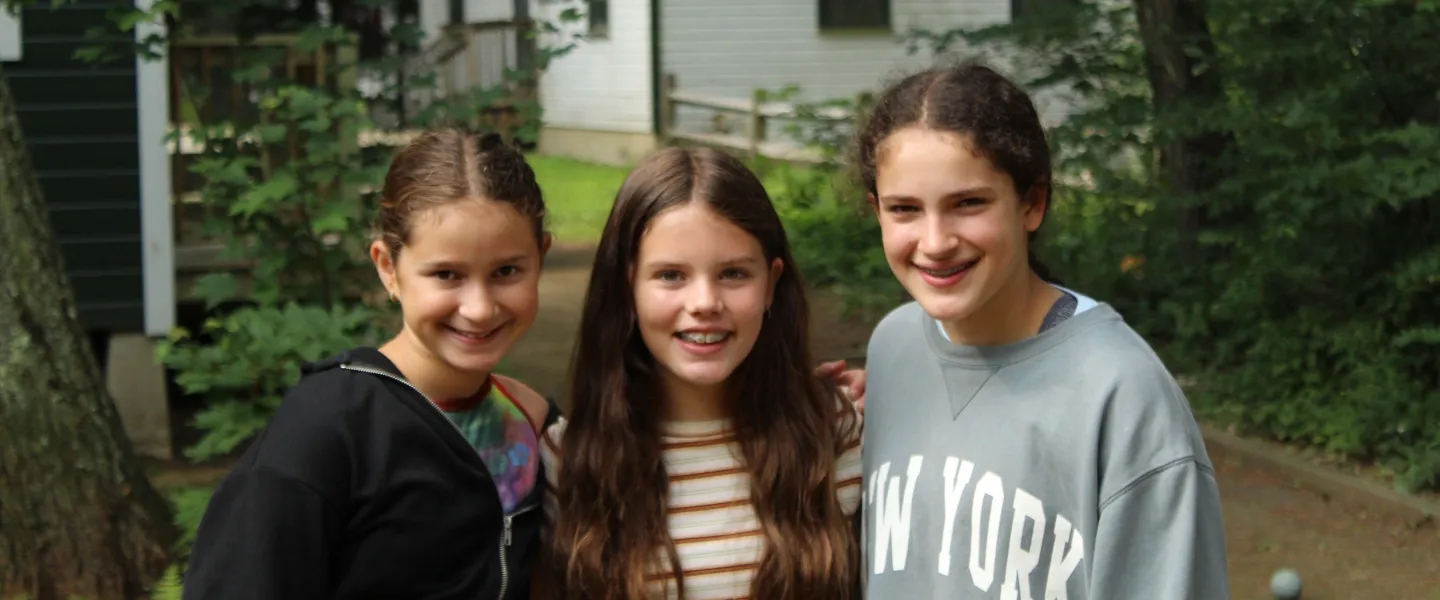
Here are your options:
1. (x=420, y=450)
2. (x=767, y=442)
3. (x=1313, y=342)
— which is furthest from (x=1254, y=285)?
(x=420, y=450)

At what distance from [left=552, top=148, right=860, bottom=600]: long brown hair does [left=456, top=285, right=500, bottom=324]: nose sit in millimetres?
319

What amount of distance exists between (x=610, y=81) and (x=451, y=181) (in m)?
19.1

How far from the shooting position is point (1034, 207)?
242cm

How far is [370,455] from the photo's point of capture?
2.24 metres

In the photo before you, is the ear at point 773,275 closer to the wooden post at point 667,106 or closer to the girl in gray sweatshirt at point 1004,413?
the girl in gray sweatshirt at point 1004,413

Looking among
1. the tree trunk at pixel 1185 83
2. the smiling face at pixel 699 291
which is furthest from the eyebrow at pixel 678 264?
the tree trunk at pixel 1185 83

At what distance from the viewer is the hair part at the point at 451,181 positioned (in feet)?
7.94

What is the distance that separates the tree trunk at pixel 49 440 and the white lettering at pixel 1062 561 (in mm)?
3964

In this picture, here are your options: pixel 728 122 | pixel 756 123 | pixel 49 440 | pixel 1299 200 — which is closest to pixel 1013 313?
pixel 49 440

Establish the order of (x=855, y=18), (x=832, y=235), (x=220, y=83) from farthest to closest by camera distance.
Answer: (x=855, y=18)
(x=832, y=235)
(x=220, y=83)

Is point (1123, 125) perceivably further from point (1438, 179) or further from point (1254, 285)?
point (1438, 179)

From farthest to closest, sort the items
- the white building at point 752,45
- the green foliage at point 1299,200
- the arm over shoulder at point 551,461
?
the white building at point 752,45 < the green foliage at point 1299,200 < the arm over shoulder at point 551,461

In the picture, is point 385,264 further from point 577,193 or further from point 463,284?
point 577,193

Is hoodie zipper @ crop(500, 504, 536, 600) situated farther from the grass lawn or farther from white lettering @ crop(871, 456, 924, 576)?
the grass lawn
